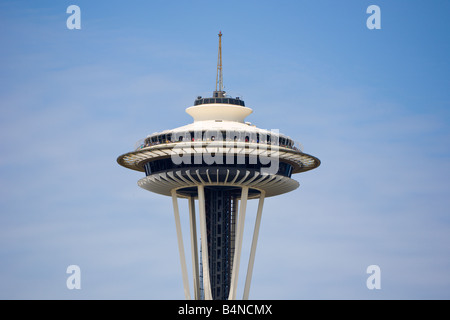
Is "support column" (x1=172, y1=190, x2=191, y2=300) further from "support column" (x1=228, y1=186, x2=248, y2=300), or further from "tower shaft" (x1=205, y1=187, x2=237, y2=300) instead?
"support column" (x1=228, y1=186, x2=248, y2=300)

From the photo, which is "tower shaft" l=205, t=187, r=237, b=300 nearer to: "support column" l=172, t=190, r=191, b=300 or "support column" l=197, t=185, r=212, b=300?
"support column" l=197, t=185, r=212, b=300

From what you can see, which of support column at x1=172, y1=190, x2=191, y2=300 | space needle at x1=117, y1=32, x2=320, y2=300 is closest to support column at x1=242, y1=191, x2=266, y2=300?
space needle at x1=117, y1=32, x2=320, y2=300

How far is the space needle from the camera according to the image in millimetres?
145750

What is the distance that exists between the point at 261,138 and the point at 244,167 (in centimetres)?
457

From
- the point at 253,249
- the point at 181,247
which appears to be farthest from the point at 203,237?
the point at 253,249

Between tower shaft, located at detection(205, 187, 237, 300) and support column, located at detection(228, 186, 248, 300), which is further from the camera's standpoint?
tower shaft, located at detection(205, 187, 237, 300)

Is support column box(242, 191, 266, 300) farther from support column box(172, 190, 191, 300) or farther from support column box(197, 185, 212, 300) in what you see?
support column box(172, 190, 191, 300)

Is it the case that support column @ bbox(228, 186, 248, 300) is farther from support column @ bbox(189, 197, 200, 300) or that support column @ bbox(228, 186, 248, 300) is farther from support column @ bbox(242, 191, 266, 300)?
support column @ bbox(189, 197, 200, 300)

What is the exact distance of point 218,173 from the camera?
14575 cm

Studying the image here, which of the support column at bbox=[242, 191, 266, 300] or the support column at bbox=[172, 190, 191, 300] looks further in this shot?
the support column at bbox=[242, 191, 266, 300]

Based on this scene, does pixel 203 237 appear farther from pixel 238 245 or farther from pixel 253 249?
pixel 253 249

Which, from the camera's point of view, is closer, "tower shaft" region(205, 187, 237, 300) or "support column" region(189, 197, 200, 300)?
"tower shaft" region(205, 187, 237, 300)
